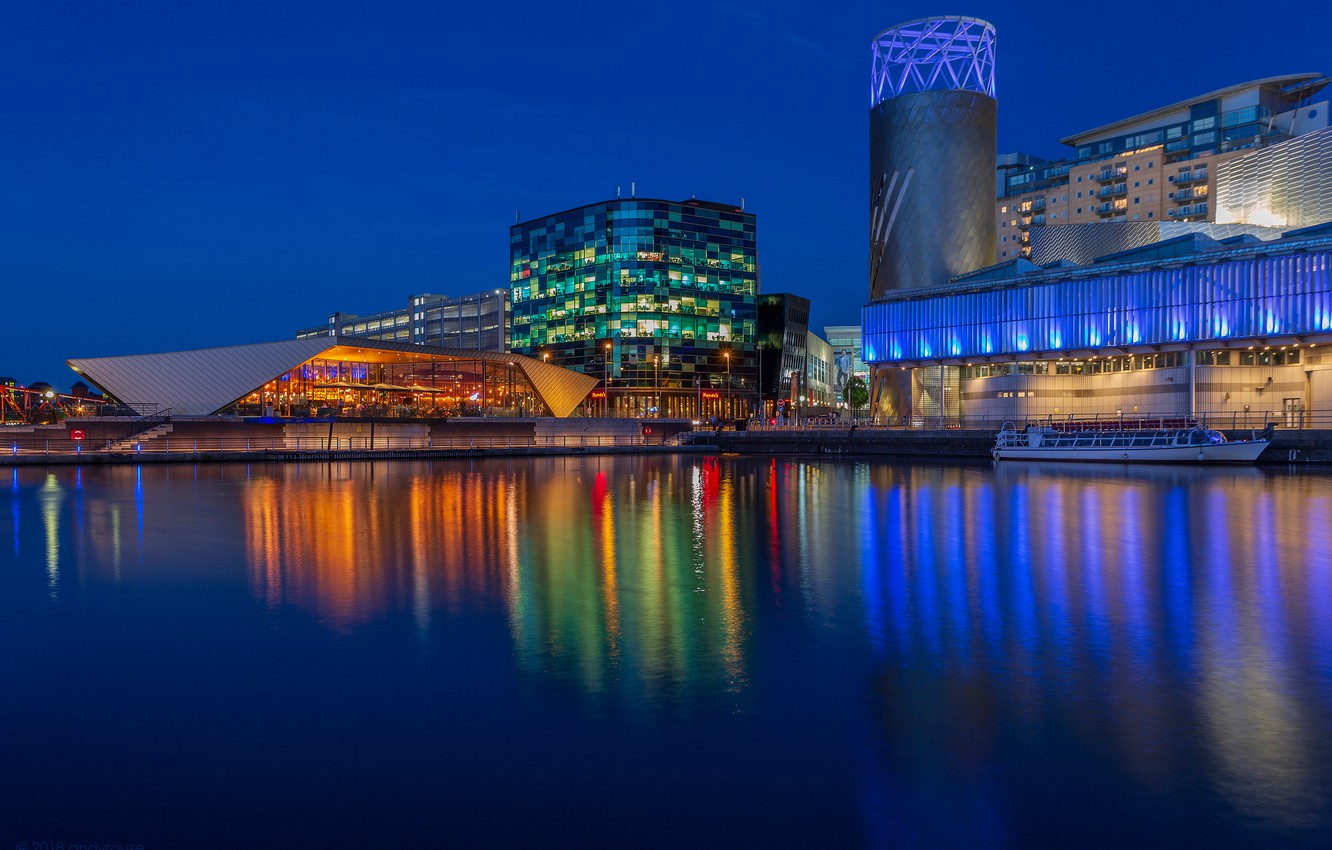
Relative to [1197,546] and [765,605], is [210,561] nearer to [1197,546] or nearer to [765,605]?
[765,605]

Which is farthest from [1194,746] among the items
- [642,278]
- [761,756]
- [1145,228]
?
[642,278]

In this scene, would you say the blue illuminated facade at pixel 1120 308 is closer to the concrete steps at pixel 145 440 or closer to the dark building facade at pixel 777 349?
the dark building facade at pixel 777 349

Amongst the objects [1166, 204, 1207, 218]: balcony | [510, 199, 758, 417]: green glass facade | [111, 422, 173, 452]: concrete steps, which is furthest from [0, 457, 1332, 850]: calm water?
[1166, 204, 1207, 218]: balcony

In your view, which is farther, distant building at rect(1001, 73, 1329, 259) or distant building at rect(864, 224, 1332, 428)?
distant building at rect(1001, 73, 1329, 259)

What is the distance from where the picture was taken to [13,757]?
663 centimetres

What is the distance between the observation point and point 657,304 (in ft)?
413

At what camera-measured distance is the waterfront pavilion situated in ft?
232

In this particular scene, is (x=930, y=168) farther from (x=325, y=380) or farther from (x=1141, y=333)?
(x=325, y=380)

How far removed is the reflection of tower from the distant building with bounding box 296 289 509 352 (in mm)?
71095

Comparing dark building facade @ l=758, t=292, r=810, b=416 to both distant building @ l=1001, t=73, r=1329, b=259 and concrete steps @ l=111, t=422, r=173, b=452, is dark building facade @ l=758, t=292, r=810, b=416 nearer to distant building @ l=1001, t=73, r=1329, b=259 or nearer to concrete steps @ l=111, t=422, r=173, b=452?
distant building @ l=1001, t=73, r=1329, b=259

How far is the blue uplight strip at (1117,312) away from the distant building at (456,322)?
82.2 meters

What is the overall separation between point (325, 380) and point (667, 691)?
74364 mm

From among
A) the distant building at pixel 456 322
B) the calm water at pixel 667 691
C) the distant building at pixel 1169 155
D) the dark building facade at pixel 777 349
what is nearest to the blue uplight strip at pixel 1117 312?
the dark building facade at pixel 777 349

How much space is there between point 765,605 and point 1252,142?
154533 millimetres
